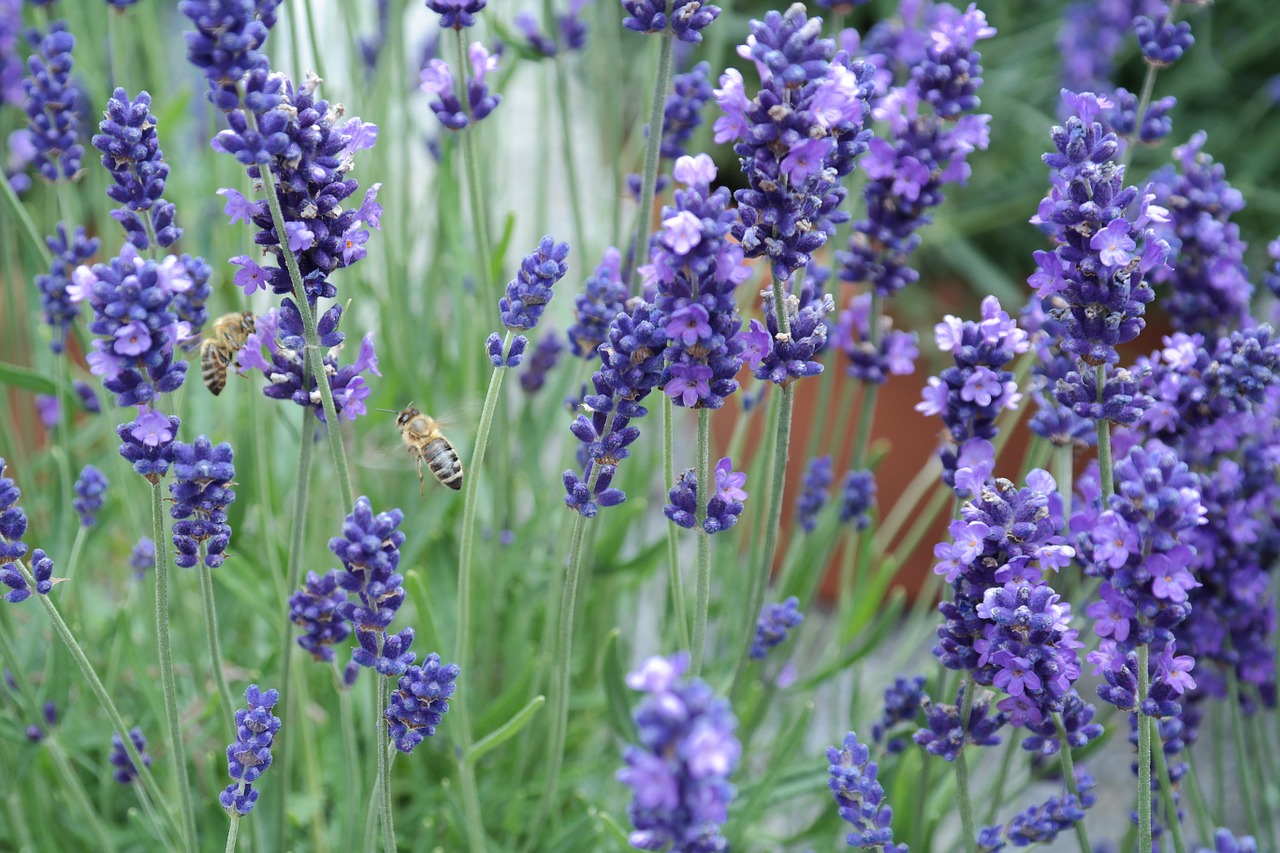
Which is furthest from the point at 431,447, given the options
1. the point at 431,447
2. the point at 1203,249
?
the point at 1203,249

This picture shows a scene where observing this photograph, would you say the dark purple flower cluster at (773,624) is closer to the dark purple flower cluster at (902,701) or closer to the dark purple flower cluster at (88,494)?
the dark purple flower cluster at (902,701)

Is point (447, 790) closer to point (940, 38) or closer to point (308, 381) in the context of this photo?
point (308, 381)

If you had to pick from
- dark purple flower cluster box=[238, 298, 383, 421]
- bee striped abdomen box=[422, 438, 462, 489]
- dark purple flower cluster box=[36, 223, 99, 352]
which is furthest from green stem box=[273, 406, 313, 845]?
dark purple flower cluster box=[36, 223, 99, 352]

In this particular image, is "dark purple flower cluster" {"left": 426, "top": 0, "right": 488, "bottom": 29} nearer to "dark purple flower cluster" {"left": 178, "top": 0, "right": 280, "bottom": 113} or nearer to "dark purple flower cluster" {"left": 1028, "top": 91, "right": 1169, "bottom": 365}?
"dark purple flower cluster" {"left": 178, "top": 0, "right": 280, "bottom": 113}

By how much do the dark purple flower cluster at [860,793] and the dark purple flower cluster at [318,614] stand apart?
0.40 meters

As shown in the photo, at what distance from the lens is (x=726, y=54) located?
130 inches

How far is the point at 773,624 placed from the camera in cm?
123

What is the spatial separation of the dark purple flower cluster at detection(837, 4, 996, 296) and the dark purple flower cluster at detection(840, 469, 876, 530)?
0.29 metres

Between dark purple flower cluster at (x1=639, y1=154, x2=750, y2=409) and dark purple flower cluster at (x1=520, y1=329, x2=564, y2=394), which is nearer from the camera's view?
dark purple flower cluster at (x1=639, y1=154, x2=750, y2=409)

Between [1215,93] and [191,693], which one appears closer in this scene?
[191,693]

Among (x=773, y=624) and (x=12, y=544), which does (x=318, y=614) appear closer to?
(x=12, y=544)

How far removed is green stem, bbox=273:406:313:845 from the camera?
911mm

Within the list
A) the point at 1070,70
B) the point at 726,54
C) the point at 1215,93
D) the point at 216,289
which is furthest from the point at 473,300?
→ the point at 1215,93

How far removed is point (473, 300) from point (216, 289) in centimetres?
36
